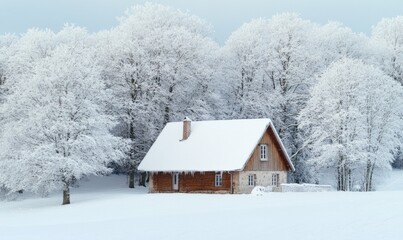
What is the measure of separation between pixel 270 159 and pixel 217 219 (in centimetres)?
2469

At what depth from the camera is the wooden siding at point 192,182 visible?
50688 mm

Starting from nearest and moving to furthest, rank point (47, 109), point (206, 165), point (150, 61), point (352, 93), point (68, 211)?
1. point (68, 211)
2. point (47, 109)
3. point (206, 165)
4. point (352, 93)
5. point (150, 61)

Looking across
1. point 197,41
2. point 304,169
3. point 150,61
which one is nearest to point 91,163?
point 150,61

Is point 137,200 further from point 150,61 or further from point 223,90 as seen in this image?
point 223,90

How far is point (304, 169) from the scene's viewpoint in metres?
62.7

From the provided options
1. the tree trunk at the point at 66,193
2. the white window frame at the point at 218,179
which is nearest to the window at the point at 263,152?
the white window frame at the point at 218,179

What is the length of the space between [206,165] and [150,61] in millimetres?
15321

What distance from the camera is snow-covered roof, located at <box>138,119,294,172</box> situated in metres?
50.3

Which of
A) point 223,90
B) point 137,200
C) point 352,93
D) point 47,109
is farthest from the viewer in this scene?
point 223,90

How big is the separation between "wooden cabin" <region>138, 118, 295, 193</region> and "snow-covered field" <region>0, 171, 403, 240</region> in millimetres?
7435

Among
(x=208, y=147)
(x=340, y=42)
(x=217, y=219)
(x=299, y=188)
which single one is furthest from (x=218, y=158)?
(x=340, y=42)

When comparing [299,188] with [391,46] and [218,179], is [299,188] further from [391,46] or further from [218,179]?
[391,46]

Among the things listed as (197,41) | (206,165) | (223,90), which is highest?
(197,41)

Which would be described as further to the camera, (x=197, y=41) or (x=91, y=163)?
(x=197, y=41)
